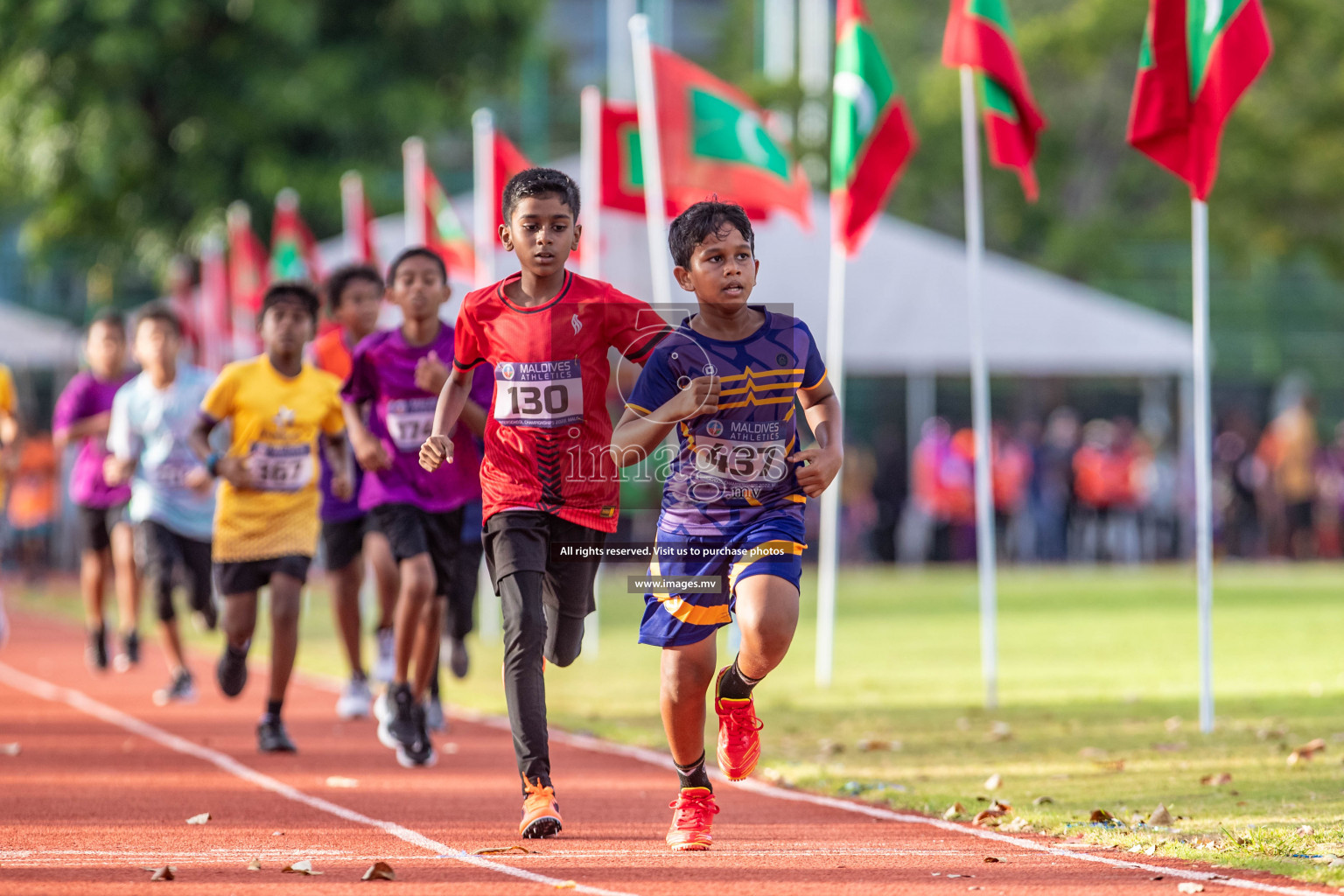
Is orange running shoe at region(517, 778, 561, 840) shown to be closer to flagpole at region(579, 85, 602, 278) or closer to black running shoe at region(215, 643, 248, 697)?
black running shoe at region(215, 643, 248, 697)

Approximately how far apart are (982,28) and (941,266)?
14621 millimetres

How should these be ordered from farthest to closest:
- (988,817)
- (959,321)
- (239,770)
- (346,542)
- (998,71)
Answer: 1. (959,321)
2. (998,71)
3. (346,542)
4. (239,770)
5. (988,817)

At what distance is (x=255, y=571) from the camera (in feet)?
31.7

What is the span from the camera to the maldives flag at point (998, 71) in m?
11.3

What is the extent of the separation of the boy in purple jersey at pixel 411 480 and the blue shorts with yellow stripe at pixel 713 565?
2594mm

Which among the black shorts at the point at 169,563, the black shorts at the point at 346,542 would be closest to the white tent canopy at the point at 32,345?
the black shorts at the point at 169,563

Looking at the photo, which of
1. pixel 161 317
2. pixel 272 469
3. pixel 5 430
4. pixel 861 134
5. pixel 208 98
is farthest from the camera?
pixel 208 98

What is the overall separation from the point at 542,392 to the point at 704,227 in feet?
2.75

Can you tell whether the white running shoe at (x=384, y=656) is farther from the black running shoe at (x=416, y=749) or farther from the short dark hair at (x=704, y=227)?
the short dark hair at (x=704, y=227)

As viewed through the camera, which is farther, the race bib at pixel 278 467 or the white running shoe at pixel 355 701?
the white running shoe at pixel 355 701

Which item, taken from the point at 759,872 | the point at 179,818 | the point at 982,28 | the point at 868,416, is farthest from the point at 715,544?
the point at 868,416

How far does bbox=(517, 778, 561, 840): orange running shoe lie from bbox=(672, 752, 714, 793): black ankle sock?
45 centimetres

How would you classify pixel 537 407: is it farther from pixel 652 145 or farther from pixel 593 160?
pixel 593 160

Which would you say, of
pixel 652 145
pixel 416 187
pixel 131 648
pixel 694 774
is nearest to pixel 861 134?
pixel 652 145
